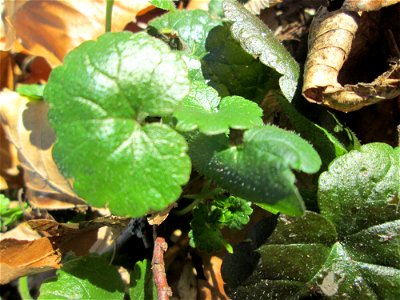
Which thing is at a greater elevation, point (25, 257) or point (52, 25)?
point (52, 25)

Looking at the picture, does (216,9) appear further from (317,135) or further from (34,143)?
(34,143)

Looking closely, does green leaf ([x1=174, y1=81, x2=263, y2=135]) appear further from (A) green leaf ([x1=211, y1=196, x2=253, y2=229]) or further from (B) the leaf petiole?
(B) the leaf petiole

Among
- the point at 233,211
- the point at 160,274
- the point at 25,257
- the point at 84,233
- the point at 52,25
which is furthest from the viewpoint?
the point at 52,25

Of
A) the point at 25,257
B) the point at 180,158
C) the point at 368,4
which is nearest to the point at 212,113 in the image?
the point at 180,158

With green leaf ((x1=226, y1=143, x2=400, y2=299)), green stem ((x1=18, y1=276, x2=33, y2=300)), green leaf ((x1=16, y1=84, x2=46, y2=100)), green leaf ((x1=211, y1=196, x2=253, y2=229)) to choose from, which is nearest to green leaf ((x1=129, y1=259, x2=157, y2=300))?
green leaf ((x1=211, y1=196, x2=253, y2=229))

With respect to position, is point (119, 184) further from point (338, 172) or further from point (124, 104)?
point (338, 172)
